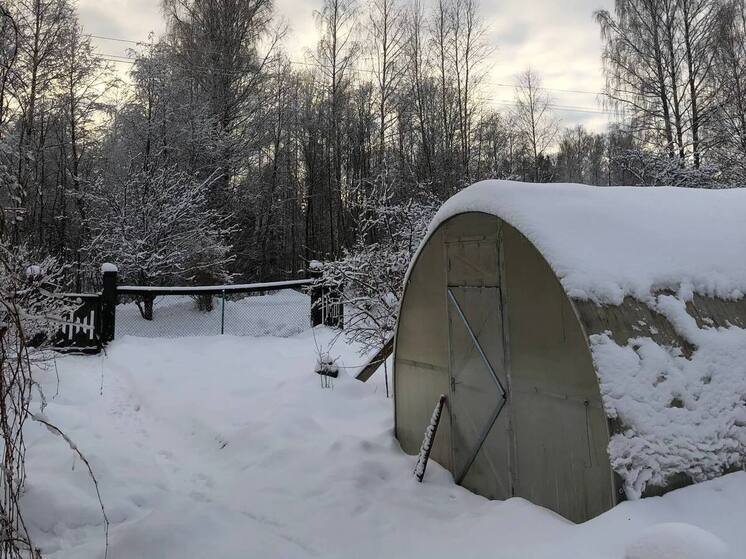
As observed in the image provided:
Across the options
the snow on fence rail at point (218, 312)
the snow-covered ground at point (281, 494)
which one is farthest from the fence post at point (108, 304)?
the snow-covered ground at point (281, 494)

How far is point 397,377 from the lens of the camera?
16.9ft

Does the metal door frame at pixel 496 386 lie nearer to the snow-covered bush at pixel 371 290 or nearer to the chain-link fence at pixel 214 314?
the snow-covered bush at pixel 371 290

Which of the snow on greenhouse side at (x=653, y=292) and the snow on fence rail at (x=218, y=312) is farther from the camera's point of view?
the snow on fence rail at (x=218, y=312)

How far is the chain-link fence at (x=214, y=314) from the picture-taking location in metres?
9.88

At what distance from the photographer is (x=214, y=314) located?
10781 mm

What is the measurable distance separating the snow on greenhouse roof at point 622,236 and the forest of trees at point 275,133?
5.46m

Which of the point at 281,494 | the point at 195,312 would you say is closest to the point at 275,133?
the point at 195,312

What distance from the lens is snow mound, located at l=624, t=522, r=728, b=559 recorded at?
1961mm

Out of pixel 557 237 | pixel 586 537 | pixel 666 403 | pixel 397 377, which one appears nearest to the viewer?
pixel 586 537

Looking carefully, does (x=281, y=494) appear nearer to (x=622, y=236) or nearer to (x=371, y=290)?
(x=622, y=236)

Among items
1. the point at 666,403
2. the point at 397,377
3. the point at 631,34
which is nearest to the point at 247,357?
the point at 397,377

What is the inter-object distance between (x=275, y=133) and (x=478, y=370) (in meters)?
19.6

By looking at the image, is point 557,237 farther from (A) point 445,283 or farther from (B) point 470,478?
(B) point 470,478

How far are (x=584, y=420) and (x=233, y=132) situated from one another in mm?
16011
